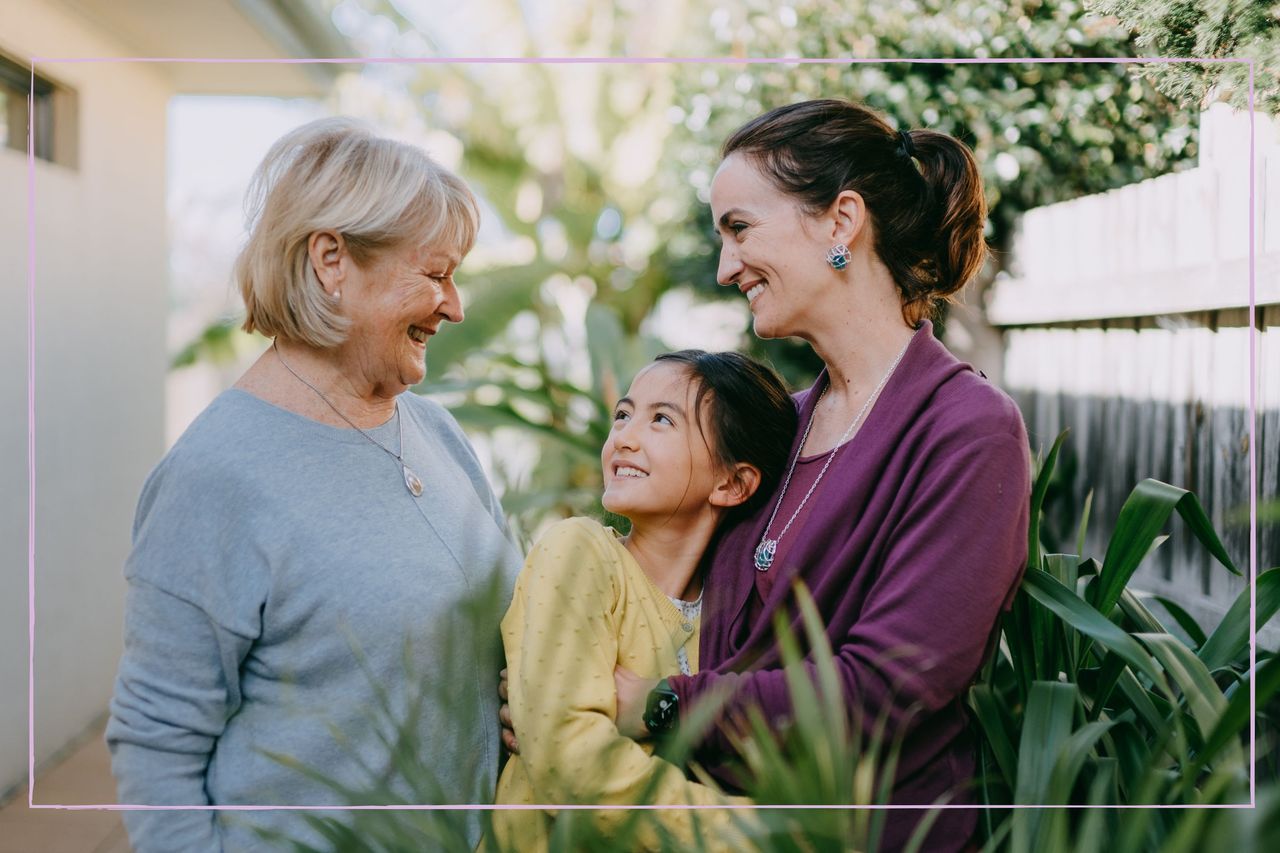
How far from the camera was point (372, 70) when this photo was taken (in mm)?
9852

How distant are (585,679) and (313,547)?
1.28 ft

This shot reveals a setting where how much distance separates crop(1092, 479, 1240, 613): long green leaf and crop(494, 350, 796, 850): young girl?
1.54 ft

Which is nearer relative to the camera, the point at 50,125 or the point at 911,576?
the point at 911,576

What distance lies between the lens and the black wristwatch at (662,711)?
1364 mm

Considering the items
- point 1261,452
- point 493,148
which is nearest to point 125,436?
point 1261,452

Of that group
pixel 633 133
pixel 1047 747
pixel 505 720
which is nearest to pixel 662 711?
pixel 505 720

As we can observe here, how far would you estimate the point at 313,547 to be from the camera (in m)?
1.43

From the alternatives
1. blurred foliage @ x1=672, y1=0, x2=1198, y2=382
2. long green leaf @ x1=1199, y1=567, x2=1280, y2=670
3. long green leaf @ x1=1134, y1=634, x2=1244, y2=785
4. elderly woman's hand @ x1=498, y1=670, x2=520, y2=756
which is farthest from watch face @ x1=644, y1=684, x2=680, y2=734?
blurred foliage @ x1=672, y1=0, x2=1198, y2=382

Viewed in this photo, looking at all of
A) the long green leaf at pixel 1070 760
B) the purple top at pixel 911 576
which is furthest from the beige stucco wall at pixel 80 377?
the long green leaf at pixel 1070 760

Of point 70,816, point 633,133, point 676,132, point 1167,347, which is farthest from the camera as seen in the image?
point 633,133

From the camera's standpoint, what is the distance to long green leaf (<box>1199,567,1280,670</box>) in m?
1.48

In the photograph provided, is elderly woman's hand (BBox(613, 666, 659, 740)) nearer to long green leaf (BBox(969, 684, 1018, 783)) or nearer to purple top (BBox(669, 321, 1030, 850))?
purple top (BBox(669, 321, 1030, 850))

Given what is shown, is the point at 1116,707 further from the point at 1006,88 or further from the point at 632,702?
the point at 1006,88

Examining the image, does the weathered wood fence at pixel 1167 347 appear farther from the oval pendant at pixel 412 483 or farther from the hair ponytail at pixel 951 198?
the oval pendant at pixel 412 483
